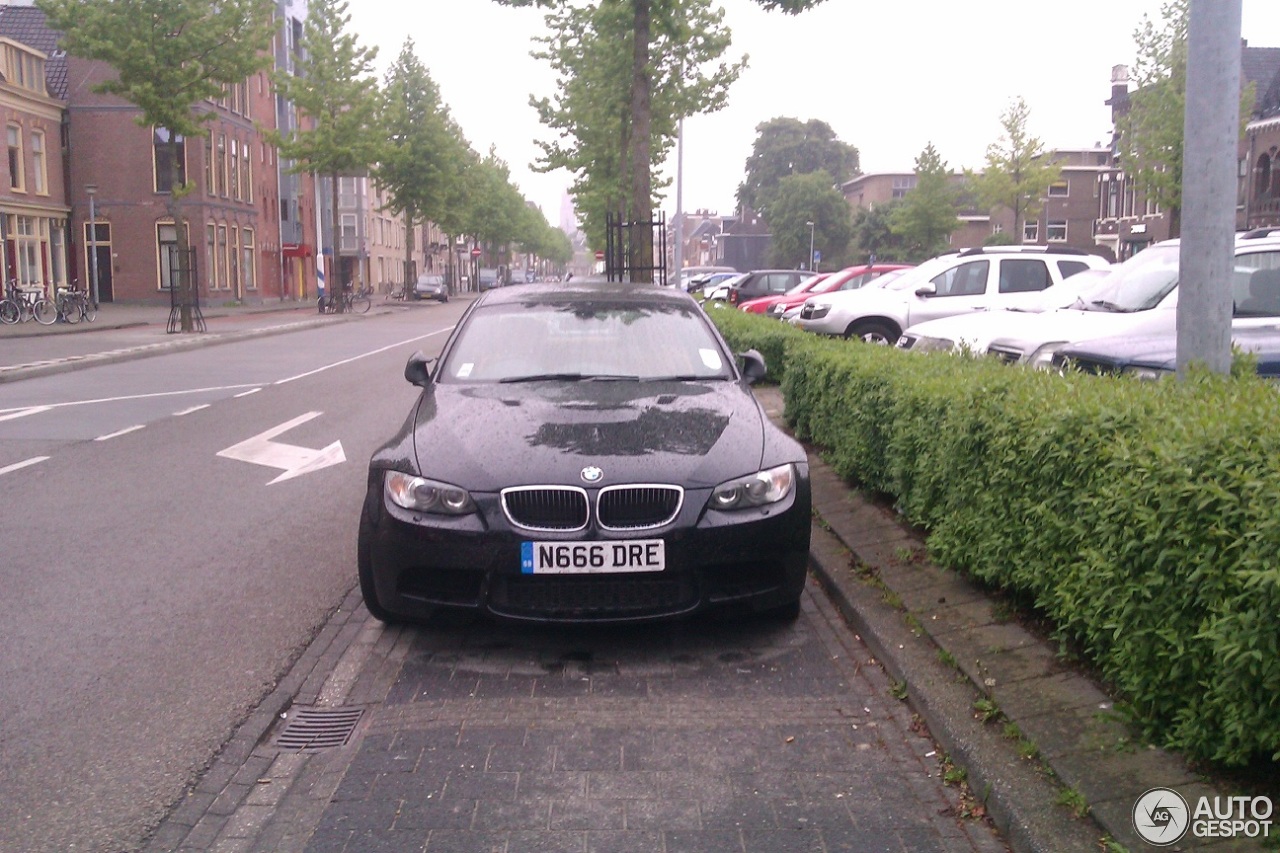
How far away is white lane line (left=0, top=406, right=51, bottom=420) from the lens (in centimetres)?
1312

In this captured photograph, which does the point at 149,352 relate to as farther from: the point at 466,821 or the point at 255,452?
the point at 466,821

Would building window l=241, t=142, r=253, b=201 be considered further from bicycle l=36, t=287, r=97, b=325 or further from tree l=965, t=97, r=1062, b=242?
tree l=965, t=97, r=1062, b=242

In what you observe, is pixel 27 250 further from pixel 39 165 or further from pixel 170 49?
pixel 170 49

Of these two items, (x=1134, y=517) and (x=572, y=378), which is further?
(x=572, y=378)

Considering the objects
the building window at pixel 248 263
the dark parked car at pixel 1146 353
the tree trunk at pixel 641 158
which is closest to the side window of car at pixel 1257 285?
the dark parked car at pixel 1146 353

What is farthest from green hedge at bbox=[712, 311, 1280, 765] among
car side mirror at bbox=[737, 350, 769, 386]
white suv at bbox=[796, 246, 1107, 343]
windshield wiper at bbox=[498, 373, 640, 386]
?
white suv at bbox=[796, 246, 1107, 343]

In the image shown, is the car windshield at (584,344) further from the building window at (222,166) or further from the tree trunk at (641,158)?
the building window at (222,166)

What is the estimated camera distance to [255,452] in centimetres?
A: 1085

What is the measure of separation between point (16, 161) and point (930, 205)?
3885 cm

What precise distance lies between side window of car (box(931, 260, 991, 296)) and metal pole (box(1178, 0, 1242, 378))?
12.2 m

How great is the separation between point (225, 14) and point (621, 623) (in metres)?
29.8

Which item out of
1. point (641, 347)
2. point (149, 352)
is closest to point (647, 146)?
point (149, 352)

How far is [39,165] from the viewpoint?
→ 42.5m

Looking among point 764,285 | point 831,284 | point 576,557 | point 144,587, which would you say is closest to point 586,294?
point 576,557
